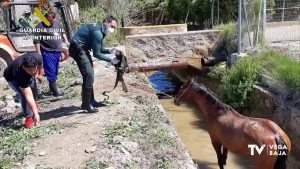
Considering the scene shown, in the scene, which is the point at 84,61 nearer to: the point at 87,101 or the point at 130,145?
the point at 87,101

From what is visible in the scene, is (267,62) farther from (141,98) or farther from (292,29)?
(292,29)

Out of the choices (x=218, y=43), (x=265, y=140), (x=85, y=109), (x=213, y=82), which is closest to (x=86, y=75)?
(x=85, y=109)

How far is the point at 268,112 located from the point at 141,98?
2.65 meters

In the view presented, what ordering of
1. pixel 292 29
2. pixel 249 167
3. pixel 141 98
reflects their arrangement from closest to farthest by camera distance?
pixel 249 167 < pixel 141 98 < pixel 292 29

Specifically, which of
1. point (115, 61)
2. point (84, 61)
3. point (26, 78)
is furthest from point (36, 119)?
point (115, 61)

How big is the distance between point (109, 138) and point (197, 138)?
374cm

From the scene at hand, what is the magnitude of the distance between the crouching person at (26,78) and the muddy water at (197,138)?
320 cm

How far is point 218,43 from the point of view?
41.9 ft

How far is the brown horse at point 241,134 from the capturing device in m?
5.45

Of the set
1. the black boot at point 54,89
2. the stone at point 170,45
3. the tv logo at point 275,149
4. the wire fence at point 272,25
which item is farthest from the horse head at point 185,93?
the stone at point 170,45

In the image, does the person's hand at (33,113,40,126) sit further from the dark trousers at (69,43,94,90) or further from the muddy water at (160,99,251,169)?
the muddy water at (160,99,251,169)

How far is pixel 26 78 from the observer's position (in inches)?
250

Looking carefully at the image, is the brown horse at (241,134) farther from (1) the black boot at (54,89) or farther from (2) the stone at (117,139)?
(1) the black boot at (54,89)

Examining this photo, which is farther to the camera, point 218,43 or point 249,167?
point 218,43
